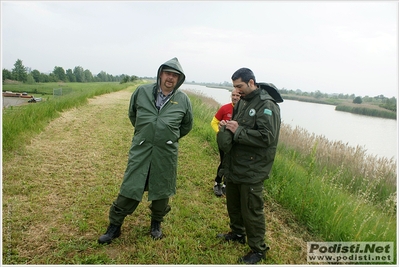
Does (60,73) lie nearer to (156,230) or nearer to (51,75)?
(51,75)

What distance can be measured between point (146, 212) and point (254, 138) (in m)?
1.84

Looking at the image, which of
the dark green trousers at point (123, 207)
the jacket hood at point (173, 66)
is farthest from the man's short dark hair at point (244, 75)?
the dark green trousers at point (123, 207)

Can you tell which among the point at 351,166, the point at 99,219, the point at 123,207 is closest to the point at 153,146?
the point at 123,207

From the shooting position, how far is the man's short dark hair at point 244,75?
2326 mm

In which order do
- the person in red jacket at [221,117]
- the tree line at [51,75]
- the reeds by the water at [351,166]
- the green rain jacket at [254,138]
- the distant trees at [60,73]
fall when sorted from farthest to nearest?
the distant trees at [60,73] → the tree line at [51,75] → the reeds by the water at [351,166] → the person in red jacket at [221,117] → the green rain jacket at [254,138]

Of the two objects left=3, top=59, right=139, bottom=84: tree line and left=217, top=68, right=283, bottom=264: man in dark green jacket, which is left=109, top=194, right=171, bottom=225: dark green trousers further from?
left=3, top=59, right=139, bottom=84: tree line

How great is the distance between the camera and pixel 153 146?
2.45 meters

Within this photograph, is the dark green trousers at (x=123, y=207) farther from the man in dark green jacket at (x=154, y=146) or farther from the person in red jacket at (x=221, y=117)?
the person in red jacket at (x=221, y=117)

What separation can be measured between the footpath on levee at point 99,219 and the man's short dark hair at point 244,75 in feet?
5.82

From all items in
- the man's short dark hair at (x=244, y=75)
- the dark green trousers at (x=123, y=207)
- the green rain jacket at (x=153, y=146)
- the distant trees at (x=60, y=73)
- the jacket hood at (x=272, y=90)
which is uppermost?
the distant trees at (x=60, y=73)

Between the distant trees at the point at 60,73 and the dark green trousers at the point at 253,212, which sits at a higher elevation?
the distant trees at the point at 60,73

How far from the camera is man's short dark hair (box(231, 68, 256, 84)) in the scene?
2.33m

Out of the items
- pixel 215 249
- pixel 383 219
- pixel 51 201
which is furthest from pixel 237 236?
pixel 51 201

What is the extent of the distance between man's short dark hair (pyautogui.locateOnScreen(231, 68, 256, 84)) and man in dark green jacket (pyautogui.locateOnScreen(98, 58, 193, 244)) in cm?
58
